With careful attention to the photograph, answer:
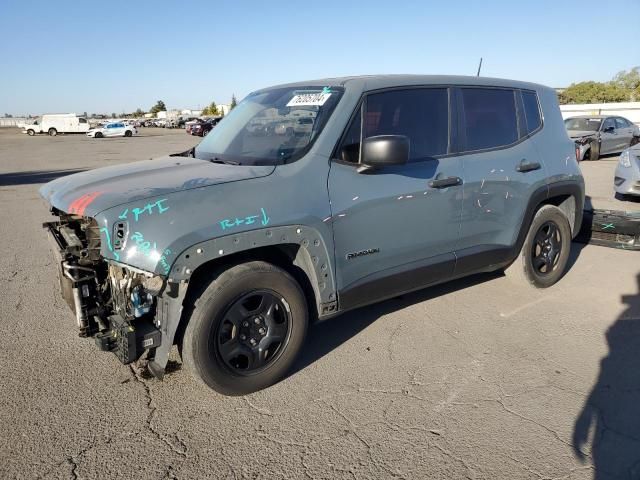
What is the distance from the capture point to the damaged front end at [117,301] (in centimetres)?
276

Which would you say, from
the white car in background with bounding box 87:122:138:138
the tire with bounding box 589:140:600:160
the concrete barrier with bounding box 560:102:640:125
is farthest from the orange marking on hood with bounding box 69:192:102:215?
the white car in background with bounding box 87:122:138:138

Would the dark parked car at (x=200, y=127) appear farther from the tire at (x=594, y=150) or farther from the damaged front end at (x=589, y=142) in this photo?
the tire at (x=594, y=150)

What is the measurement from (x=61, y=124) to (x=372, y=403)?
57109mm

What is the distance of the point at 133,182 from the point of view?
308cm

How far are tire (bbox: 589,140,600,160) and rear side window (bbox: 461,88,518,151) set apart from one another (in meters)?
13.8

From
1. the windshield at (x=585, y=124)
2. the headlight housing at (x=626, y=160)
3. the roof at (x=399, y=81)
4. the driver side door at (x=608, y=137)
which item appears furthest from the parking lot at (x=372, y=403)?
the windshield at (x=585, y=124)

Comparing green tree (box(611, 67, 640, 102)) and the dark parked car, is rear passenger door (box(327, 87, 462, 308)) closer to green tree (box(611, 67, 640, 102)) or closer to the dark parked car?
the dark parked car

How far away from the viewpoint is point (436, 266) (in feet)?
12.7

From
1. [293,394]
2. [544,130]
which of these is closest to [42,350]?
[293,394]

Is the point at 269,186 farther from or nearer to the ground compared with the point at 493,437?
farther from the ground

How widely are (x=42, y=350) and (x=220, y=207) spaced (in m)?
2.01

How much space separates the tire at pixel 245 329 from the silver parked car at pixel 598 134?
1549cm

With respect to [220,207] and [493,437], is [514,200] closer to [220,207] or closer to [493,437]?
[493,437]

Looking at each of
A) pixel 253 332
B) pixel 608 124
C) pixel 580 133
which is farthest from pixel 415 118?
pixel 608 124
